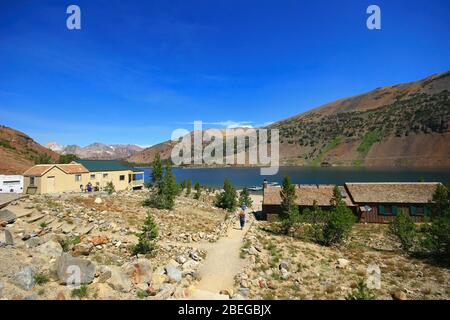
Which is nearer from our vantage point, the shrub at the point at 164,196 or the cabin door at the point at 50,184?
the shrub at the point at 164,196

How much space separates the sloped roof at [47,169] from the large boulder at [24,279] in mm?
24771

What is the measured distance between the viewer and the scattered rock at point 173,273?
45.4ft

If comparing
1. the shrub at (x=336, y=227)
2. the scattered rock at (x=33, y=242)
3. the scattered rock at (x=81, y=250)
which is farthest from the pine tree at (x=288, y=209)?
the scattered rock at (x=33, y=242)

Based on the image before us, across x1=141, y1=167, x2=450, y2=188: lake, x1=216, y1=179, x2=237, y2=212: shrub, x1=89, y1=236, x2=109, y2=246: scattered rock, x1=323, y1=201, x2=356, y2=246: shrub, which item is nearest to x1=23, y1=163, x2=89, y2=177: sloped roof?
x1=89, y1=236, x2=109, y2=246: scattered rock

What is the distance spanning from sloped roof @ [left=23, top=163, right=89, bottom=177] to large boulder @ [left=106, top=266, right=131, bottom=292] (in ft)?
84.8

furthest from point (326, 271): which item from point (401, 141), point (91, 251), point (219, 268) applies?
point (401, 141)

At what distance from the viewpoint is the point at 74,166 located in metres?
38.0

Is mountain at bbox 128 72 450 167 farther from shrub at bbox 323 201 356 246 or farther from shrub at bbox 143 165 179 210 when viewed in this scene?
shrub at bbox 143 165 179 210

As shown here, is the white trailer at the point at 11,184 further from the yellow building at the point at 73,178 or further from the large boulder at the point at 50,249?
the large boulder at the point at 50,249

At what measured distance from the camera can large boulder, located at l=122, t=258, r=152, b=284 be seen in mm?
13458

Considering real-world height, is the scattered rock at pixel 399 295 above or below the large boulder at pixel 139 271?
below

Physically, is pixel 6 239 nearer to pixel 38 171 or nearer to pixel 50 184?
pixel 50 184
